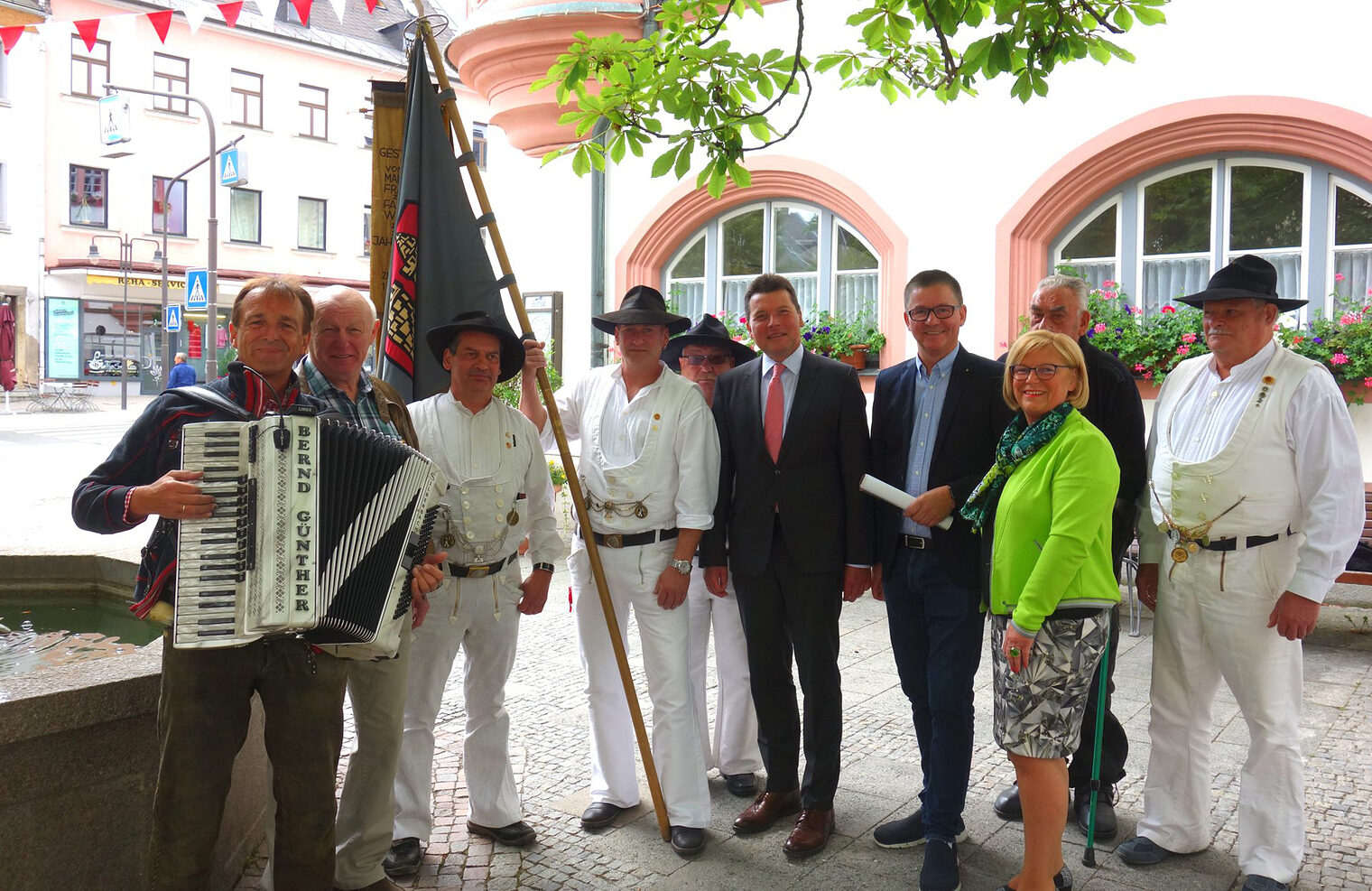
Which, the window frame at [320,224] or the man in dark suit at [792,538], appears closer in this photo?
the man in dark suit at [792,538]

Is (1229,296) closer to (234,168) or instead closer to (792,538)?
(792,538)

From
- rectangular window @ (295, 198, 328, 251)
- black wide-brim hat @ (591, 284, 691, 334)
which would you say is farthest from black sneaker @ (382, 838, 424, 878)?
rectangular window @ (295, 198, 328, 251)

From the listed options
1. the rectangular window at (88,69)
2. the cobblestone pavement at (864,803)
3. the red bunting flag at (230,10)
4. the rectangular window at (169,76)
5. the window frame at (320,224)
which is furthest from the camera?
the window frame at (320,224)

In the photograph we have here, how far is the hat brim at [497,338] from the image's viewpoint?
393 centimetres

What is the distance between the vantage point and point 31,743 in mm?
3027

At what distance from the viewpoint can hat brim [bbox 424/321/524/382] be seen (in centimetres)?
393

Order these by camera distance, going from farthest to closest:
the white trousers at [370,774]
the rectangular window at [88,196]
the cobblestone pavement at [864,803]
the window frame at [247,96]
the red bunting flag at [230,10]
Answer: the window frame at [247,96] → the rectangular window at [88,196] → the red bunting flag at [230,10] → the cobblestone pavement at [864,803] → the white trousers at [370,774]

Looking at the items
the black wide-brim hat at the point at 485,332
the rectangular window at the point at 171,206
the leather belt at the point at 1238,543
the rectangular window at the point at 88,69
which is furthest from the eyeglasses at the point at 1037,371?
the rectangular window at the point at 171,206

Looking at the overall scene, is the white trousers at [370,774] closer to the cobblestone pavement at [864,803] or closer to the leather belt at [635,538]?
the cobblestone pavement at [864,803]

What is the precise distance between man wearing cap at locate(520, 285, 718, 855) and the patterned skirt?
1.26 m

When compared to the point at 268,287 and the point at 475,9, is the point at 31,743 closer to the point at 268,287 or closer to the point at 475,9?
the point at 268,287

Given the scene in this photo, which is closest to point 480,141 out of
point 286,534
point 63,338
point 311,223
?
point 311,223

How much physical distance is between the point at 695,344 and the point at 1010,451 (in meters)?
1.83

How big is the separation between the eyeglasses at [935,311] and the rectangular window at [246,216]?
3644 centimetres
